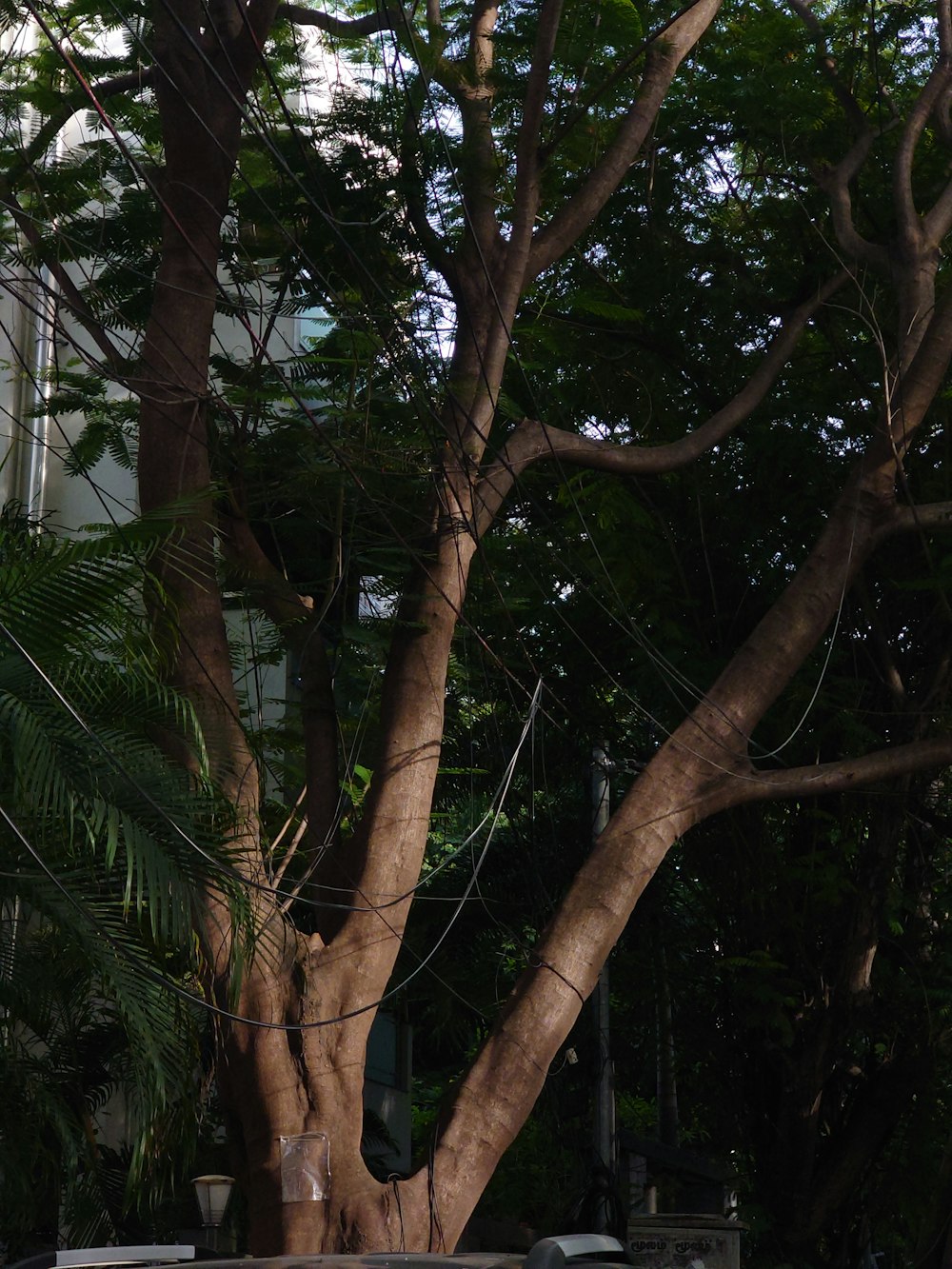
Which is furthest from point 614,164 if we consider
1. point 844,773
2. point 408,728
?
point 844,773

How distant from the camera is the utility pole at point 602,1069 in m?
9.90

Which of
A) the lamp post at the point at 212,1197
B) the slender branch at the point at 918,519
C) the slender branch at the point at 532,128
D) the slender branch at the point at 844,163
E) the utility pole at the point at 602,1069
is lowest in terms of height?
the lamp post at the point at 212,1197

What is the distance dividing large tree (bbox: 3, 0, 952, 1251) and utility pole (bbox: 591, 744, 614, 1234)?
2.14m

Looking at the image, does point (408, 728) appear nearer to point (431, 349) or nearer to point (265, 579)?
point (265, 579)

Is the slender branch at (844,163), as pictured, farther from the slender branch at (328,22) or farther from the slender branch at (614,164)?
the slender branch at (328,22)

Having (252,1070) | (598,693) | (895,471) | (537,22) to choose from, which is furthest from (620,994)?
(537,22)

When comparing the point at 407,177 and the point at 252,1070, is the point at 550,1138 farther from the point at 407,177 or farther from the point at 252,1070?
the point at 407,177

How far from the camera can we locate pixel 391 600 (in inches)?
359

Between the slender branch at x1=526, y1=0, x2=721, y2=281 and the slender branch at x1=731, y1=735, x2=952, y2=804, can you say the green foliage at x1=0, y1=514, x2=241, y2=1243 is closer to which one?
the slender branch at x1=731, y1=735, x2=952, y2=804

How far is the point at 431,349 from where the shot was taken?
682cm

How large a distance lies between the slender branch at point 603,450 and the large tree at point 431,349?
21 millimetres

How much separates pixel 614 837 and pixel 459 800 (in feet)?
16.3

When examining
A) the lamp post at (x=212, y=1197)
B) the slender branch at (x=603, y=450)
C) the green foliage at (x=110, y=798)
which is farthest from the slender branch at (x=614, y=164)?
the lamp post at (x=212, y=1197)

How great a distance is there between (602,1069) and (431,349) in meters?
5.59
